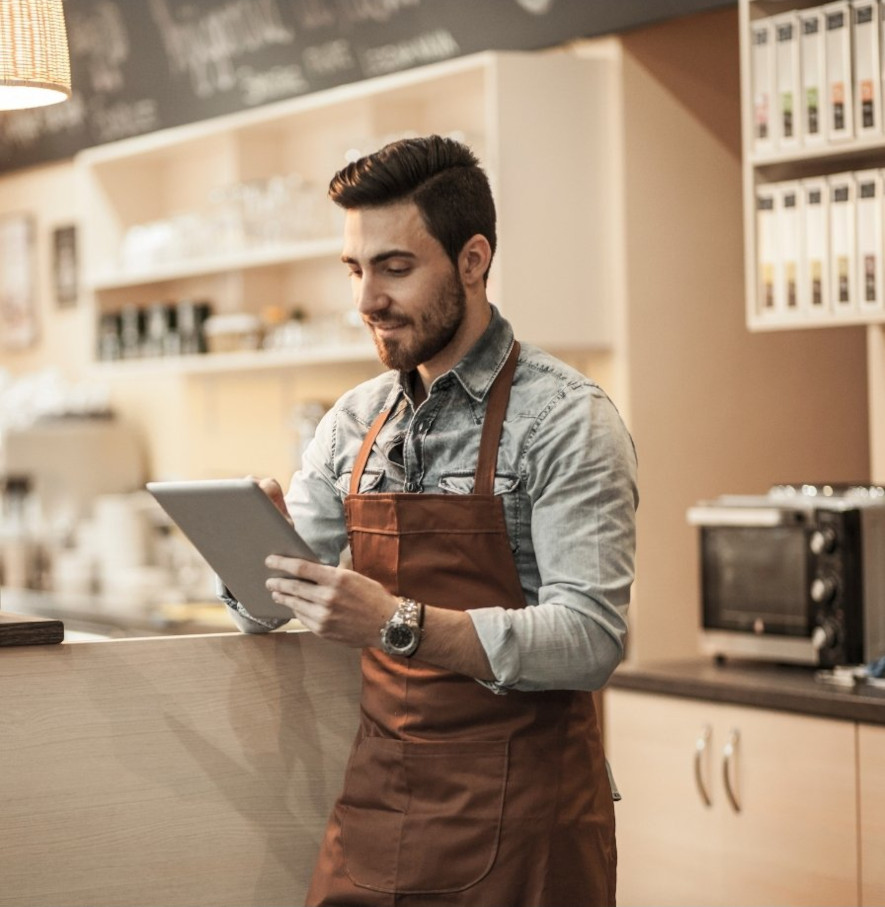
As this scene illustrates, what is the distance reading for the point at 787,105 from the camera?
11.3 feet

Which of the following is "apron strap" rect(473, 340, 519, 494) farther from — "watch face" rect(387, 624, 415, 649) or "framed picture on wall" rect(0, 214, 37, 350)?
"framed picture on wall" rect(0, 214, 37, 350)

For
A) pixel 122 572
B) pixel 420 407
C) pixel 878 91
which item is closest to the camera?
pixel 420 407

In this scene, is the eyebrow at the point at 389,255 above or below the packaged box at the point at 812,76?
below

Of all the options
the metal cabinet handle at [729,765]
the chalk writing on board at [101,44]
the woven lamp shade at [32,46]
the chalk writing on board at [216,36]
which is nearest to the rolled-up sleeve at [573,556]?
the woven lamp shade at [32,46]

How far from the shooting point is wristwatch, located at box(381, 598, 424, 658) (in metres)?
1.83

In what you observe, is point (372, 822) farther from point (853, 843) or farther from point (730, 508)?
point (730, 508)

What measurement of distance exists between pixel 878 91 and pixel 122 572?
3461mm

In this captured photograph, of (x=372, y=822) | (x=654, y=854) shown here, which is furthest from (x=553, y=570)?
(x=654, y=854)

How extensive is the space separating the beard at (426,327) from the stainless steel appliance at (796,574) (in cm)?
157

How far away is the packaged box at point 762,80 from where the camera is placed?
346 cm

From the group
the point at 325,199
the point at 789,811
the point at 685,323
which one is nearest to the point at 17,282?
the point at 325,199

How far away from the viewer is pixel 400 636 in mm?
1833

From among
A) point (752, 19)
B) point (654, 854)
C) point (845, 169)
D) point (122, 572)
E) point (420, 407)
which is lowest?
point (654, 854)

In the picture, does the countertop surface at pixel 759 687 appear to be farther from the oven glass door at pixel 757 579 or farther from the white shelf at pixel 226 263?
the white shelf at pixel 226 263
